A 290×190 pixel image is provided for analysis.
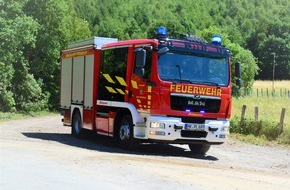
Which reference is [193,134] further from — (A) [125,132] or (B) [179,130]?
(A) [125,132]

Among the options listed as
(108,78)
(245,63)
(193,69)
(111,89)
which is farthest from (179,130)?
(245,63)

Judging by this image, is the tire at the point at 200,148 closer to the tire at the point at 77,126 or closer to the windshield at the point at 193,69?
the windshield at the point at 193,69

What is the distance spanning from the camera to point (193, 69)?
47.1 feet

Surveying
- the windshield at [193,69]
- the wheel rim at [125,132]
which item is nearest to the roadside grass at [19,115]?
the wheel rim at [125,132]

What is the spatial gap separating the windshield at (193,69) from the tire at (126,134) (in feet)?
6.34

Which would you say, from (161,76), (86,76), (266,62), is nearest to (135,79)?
(161,76)

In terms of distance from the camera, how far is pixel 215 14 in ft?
453

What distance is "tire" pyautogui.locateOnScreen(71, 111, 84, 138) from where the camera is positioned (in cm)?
1838

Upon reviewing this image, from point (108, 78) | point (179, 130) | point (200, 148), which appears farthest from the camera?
point (200, 148)

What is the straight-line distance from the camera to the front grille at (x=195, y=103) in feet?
46.4

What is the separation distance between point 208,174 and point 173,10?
121m

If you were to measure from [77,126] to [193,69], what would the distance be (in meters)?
6.15

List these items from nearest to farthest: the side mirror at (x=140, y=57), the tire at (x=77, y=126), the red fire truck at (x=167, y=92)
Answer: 1. the side mirror at (x=140, y=57)
2. the red fire truck at (x=167, y=92)
3. the tire at (x=77, y=126)

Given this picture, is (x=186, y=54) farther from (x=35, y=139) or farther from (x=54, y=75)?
(x=54, y=75)
